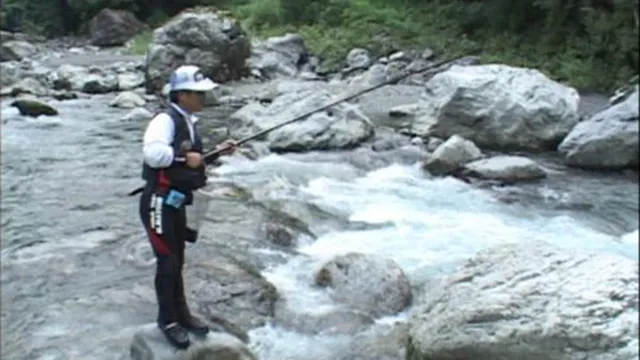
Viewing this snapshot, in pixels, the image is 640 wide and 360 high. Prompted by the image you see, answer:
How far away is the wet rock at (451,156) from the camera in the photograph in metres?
5.81

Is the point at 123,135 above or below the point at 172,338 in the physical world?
below

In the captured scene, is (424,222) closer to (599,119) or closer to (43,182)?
(599,119)

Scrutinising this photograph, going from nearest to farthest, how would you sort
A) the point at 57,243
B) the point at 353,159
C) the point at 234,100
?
1. the point at 57,243
2. the point at 353,159
3. the point at 234,100

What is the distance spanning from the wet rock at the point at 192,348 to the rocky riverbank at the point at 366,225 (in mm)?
18

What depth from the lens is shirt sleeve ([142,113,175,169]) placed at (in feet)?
7.44

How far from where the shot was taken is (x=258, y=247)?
13.9 ft

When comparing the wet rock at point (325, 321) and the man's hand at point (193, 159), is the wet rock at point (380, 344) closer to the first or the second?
the wet rock at point (325, 321)

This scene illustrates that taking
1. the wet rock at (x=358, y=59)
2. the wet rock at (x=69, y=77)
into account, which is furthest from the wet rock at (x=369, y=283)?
the wet rock at (x=69, y=77)

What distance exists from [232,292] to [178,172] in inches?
51.9

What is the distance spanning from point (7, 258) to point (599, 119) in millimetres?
3718

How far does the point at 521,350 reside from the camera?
254cm

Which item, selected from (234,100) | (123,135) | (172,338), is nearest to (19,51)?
(234,100)

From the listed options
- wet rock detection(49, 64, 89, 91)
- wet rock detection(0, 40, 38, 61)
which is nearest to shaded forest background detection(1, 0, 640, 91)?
wet rock detection(49, 64, 89, 91)

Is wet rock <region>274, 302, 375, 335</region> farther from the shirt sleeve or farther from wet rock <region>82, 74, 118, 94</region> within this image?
wet rock <region>82, 74, 118, 94</region>
